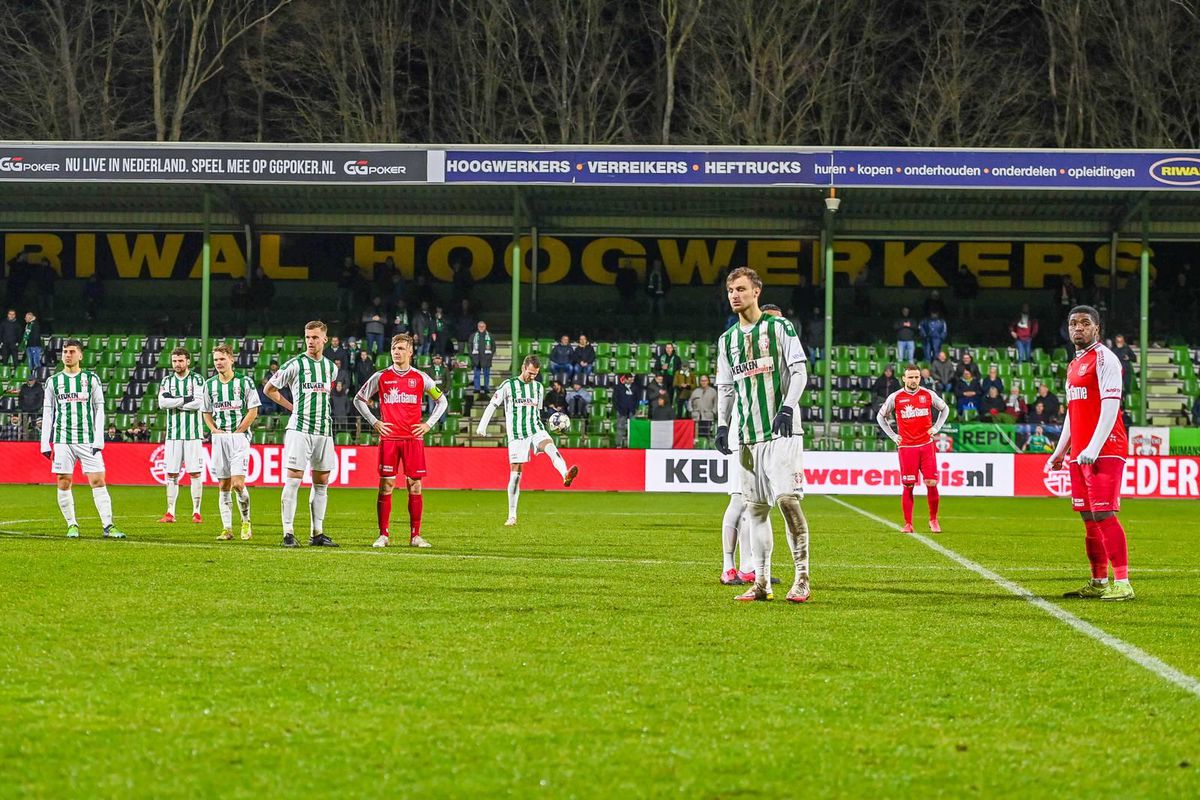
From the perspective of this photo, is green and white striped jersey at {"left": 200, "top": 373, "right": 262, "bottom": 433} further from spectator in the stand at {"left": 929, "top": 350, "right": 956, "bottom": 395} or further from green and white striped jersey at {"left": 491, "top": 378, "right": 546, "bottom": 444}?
spectator in the stand at {"left": 929, "top": 350, "right": 956, "bottom": 395}

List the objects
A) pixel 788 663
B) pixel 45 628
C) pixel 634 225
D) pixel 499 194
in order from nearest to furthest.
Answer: pixel 788 663, pixel 45 628, pixel 499 194, pixel 634 225

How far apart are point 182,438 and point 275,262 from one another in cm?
2067

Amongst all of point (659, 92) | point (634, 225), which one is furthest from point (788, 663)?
point (659, 92)

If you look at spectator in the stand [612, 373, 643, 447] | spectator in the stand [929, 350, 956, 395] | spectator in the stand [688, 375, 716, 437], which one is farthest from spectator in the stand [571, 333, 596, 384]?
spectator in the stand [929, 350, 956, 395]

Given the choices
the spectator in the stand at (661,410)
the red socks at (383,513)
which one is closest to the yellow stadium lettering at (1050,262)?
the spectator in the stand at (661,410)

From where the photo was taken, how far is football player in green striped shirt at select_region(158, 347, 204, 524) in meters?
18.9

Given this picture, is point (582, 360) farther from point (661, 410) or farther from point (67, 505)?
point (67, 505)

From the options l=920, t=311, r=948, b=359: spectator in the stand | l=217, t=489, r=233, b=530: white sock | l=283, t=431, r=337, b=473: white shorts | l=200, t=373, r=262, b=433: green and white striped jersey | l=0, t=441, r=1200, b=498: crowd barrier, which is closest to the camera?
l=283, t=431, r=337, b=473: white shorts

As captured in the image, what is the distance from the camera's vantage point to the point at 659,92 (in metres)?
48.8

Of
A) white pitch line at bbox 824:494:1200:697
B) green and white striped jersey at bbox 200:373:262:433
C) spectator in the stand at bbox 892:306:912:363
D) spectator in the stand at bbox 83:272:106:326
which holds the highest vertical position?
spectator in the stand at bbox 83:272:106:326

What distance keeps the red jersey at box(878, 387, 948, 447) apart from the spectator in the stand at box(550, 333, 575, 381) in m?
14.6

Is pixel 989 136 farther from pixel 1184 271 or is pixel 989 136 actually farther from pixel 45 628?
pixel 45 628

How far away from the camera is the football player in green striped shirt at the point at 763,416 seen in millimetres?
9562

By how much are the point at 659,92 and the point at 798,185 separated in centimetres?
1996
